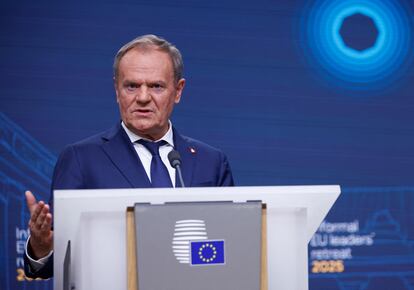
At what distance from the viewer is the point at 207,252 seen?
1.72 metres

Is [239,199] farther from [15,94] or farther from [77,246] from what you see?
[15,94]

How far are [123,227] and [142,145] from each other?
881mm

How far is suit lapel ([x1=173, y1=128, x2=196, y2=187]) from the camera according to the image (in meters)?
2.51

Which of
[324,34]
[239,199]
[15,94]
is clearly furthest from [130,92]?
[324,34]

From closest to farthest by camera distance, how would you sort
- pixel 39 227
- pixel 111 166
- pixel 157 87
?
pixel 39 227
pixel 111 166
pixel 157 87

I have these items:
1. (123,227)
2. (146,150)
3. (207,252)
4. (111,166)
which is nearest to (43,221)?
(123,227)

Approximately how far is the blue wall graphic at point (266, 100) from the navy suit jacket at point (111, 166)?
138 cm

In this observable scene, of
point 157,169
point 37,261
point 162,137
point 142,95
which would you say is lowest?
point 37,261

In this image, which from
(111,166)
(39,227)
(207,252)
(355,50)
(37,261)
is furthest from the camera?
(355,50)

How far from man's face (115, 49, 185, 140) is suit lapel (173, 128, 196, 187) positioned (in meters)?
0.09

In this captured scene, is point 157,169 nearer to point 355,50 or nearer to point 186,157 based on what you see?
point 186,157

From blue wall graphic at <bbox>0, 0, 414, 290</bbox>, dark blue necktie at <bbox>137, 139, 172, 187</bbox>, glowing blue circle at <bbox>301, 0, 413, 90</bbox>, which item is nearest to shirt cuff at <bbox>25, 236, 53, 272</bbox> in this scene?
dark blue necktie at <bbox>137, 139, 172, 187</bbox>

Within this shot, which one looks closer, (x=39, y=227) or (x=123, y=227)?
Result: (x=123, y=227)

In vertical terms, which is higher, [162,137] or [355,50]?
[355,50]
